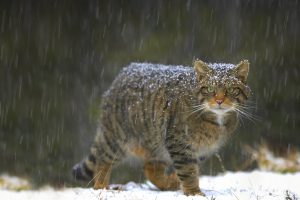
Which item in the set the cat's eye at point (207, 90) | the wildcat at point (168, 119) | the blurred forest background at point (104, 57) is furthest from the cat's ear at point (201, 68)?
the blurred forest background at point (104, 57)

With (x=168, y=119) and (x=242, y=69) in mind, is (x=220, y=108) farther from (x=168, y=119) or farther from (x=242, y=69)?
(x=168, y=119)

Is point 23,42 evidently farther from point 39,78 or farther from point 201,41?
point 201,41

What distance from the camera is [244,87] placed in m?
6.07

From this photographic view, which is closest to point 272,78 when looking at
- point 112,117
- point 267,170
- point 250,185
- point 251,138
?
point 251,138

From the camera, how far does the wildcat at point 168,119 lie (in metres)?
6.05

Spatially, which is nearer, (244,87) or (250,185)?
(244,87)

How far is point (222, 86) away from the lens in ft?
19.4

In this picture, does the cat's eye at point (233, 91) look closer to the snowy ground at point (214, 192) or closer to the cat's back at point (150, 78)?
the cat's back at point (150, 78)

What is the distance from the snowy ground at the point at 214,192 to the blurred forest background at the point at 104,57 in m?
1.62

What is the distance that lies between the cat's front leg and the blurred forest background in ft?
12.3

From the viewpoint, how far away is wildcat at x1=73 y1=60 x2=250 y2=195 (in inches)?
238

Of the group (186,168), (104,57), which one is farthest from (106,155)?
(104,57)

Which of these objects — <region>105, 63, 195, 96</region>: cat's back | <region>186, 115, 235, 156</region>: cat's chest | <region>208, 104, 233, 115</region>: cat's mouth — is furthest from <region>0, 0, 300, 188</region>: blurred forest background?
<region>208, 104, 233, 115</region>: cat's mouth

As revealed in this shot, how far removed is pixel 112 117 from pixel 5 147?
13.6ft
